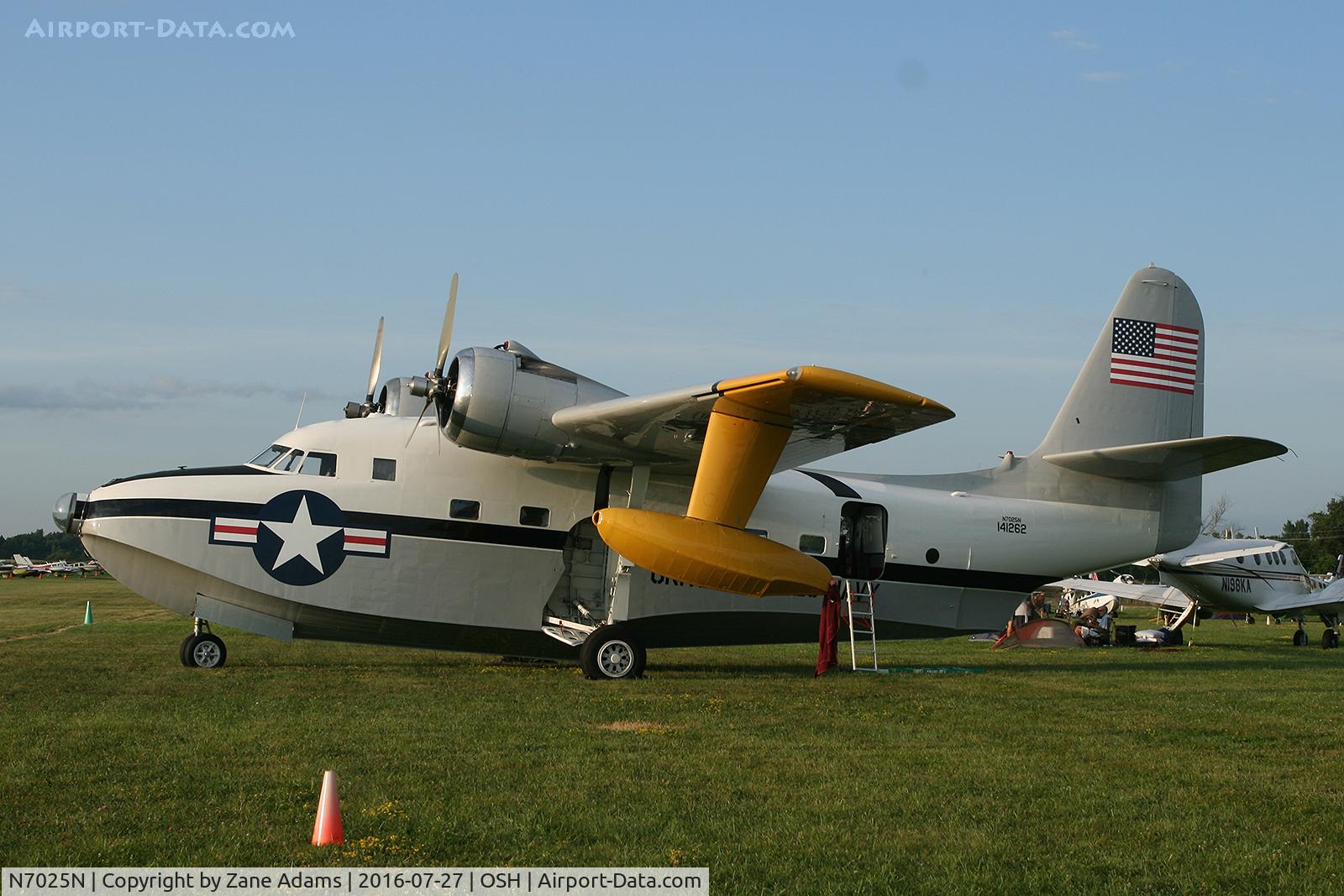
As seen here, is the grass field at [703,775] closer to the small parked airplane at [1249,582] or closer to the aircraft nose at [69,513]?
the aircraft nose at [69,513]

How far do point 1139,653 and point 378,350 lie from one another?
14.7 metres

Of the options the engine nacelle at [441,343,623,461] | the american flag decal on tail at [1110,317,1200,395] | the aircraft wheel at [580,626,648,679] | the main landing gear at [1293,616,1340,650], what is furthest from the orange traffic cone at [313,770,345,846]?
the main landing gear at [1293,616,1340,650]

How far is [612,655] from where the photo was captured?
45.1 ft

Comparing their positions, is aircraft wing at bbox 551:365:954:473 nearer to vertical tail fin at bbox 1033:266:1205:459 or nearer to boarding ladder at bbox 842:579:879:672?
boarding ladder at bbox 842:579:879:672

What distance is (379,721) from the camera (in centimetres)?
973

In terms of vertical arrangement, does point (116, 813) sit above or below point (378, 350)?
below

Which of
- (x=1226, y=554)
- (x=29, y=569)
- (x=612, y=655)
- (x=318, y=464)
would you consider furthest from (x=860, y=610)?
(x=29, y=569)

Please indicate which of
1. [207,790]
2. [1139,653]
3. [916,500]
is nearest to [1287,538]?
[1139,653]

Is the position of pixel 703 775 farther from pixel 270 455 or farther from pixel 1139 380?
pixel 1139 380

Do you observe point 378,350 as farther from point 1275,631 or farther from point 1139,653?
point 1275,631

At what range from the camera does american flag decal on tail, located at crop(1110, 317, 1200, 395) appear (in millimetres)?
16281

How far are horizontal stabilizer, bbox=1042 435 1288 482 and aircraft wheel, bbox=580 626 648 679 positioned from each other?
6745 mm

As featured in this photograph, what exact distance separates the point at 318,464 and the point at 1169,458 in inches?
427

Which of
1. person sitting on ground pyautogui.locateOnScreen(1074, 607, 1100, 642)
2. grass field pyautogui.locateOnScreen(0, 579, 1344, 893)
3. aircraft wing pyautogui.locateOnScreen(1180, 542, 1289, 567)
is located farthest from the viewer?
aircraft wing pyautogui.locateOnScreen(1180, 542, 1289, 567)
